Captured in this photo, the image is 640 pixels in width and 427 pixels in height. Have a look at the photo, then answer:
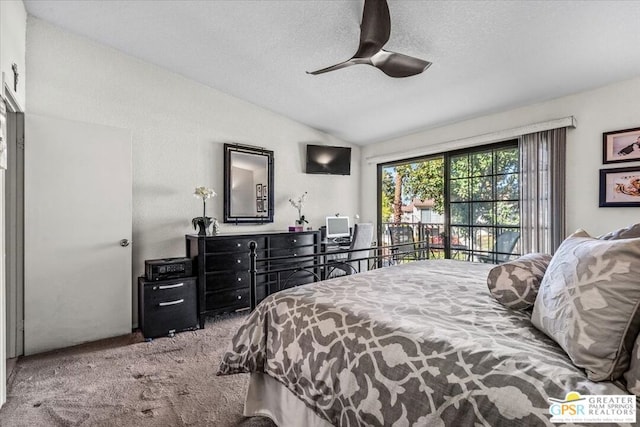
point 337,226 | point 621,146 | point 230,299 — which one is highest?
point 621,146

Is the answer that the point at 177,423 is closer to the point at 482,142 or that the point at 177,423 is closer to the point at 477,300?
the point at 477,300

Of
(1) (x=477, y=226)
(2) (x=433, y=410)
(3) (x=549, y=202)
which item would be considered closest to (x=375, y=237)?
(1) (x=477, y=226)

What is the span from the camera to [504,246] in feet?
12.0

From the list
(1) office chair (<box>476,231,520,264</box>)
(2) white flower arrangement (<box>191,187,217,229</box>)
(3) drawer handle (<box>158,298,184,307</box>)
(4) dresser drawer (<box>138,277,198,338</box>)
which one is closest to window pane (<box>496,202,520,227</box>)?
(1) office chair (<box>476,231,520,264</box>)

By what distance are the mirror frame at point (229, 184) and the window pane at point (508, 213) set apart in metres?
2.83

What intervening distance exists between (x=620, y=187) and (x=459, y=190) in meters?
1.54

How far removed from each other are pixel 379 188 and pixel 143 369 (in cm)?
399

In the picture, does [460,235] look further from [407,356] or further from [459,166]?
[407,356]

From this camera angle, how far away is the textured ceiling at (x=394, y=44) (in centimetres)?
226

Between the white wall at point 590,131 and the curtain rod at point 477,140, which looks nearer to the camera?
the white wall at point 590,131

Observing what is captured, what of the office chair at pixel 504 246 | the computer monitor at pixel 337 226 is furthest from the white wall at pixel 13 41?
the office chair at pixel 504 246

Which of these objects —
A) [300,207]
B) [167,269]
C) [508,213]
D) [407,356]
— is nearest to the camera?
[407,356]

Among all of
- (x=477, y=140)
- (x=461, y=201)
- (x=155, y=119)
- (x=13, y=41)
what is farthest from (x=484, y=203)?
(x=13, y=41)

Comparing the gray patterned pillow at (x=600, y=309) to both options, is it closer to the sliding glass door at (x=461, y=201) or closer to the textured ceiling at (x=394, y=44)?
the textured ceiling at (x=394, y=44)
